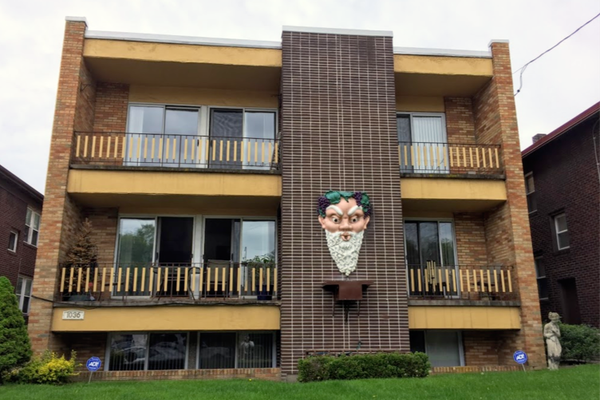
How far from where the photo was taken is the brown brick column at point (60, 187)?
10734mm

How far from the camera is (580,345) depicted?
12.5 m

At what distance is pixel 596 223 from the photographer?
15.1 metres

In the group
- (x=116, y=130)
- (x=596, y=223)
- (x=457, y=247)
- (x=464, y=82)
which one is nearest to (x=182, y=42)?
(x=116, y=130)

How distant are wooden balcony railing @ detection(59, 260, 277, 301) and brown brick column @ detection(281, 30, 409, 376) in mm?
1057

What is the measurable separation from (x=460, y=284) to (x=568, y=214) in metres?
5.99

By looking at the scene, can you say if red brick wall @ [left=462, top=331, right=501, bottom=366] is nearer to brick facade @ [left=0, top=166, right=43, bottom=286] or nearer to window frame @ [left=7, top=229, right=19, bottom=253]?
brick facade @ [left=0, top=166, right=43, bottom=286]

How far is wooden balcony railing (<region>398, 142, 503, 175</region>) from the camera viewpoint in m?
13.0

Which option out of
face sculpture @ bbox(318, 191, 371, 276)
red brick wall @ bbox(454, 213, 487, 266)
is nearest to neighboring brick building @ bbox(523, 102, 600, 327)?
red brick wall @ bbox(454, 213, 487, 266)

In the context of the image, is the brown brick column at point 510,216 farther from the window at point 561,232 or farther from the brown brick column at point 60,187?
the brown brick column at point 60,187

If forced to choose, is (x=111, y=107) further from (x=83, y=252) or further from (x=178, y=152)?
(x=83, y=252)

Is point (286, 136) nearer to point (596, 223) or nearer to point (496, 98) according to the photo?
point (496, 98)

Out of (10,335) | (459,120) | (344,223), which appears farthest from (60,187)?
(459,120)

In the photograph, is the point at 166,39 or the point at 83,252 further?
the point at 166,39

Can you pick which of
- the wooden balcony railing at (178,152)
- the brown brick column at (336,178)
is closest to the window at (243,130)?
the wooden balcony railing at (178,152)
